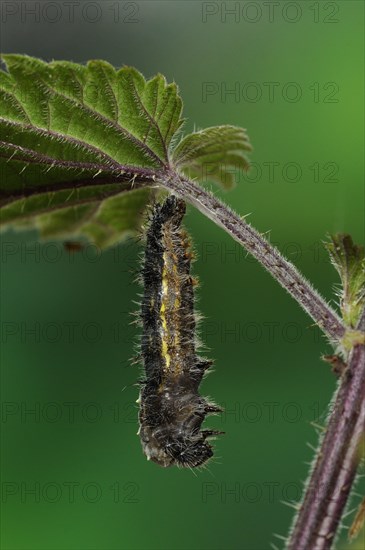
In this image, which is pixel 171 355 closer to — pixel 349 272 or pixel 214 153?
pixel 349 272

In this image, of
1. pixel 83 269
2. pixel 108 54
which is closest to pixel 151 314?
pixel 83 269

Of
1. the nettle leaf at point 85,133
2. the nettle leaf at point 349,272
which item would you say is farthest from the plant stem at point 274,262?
the nettle leaf at point 85,133

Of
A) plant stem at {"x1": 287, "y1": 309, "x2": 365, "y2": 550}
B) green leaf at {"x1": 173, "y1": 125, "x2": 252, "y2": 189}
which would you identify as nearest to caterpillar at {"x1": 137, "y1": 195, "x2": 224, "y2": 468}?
green leaf at {"x1": 173, "y1": 125, "x2": 252, "y2": 189}

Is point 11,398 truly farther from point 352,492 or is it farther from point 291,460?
point 352,492

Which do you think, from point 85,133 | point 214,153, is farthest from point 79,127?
point 214,153

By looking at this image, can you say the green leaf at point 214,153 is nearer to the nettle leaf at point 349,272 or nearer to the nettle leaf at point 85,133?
the nettle leaf at point 85,133

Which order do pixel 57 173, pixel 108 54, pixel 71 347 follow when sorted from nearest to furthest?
pixel 57 173 → pixel 71 347 → pixel 108 54
